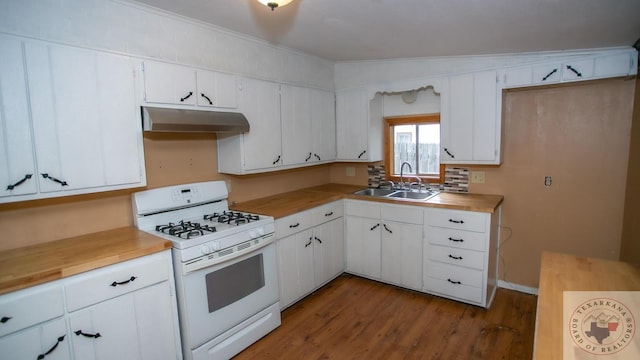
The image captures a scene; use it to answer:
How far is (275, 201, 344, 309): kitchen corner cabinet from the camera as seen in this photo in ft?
9.07

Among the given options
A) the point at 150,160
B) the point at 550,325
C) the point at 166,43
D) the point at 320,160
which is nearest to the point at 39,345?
the point at 150,160

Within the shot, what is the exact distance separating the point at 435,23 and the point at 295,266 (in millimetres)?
2198

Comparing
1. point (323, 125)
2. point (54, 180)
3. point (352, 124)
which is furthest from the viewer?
point (352, 124)

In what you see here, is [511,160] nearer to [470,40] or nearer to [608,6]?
[470,40]

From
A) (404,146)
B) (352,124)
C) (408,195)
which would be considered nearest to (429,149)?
(404,146)

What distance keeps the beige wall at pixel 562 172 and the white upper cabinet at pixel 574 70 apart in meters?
0.18

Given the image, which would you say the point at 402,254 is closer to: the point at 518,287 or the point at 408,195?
the point at 408,195

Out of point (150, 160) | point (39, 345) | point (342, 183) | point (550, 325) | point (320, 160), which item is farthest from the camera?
point (342, 183)

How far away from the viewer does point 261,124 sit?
9.55 ft

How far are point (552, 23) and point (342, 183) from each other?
2.70 meters

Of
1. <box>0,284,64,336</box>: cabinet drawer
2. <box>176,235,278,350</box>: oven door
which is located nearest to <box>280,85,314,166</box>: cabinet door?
<box>176,235,278,350</box>: oven door

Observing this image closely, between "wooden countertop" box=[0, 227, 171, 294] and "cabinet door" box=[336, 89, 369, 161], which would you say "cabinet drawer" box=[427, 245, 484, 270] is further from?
"wooden countertop" box=[0, 227, 171, 294]

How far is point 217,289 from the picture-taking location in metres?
2.19

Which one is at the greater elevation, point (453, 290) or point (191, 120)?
point (191, 120)
